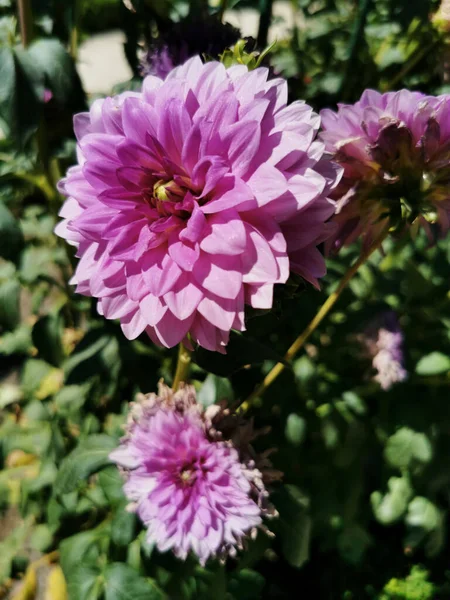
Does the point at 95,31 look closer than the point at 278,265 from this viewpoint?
No

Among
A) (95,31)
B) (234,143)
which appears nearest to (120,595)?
(234,143)

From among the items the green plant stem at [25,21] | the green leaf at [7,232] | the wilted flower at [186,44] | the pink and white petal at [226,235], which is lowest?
the green leaf at [7,232]

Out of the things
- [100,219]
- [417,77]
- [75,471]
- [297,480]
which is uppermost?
[100,219]

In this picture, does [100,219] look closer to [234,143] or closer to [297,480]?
[234,143]

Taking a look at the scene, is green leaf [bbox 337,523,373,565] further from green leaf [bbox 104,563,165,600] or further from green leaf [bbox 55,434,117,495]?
green leaf [bbox 55,434,117,495]

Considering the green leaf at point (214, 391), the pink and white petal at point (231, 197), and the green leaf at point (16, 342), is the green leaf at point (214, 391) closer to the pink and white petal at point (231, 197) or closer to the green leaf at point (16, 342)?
the pink and white petal at point (231, 197)

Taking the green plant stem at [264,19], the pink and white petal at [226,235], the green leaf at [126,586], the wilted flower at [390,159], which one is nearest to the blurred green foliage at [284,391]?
the green leaf at [126,586]
